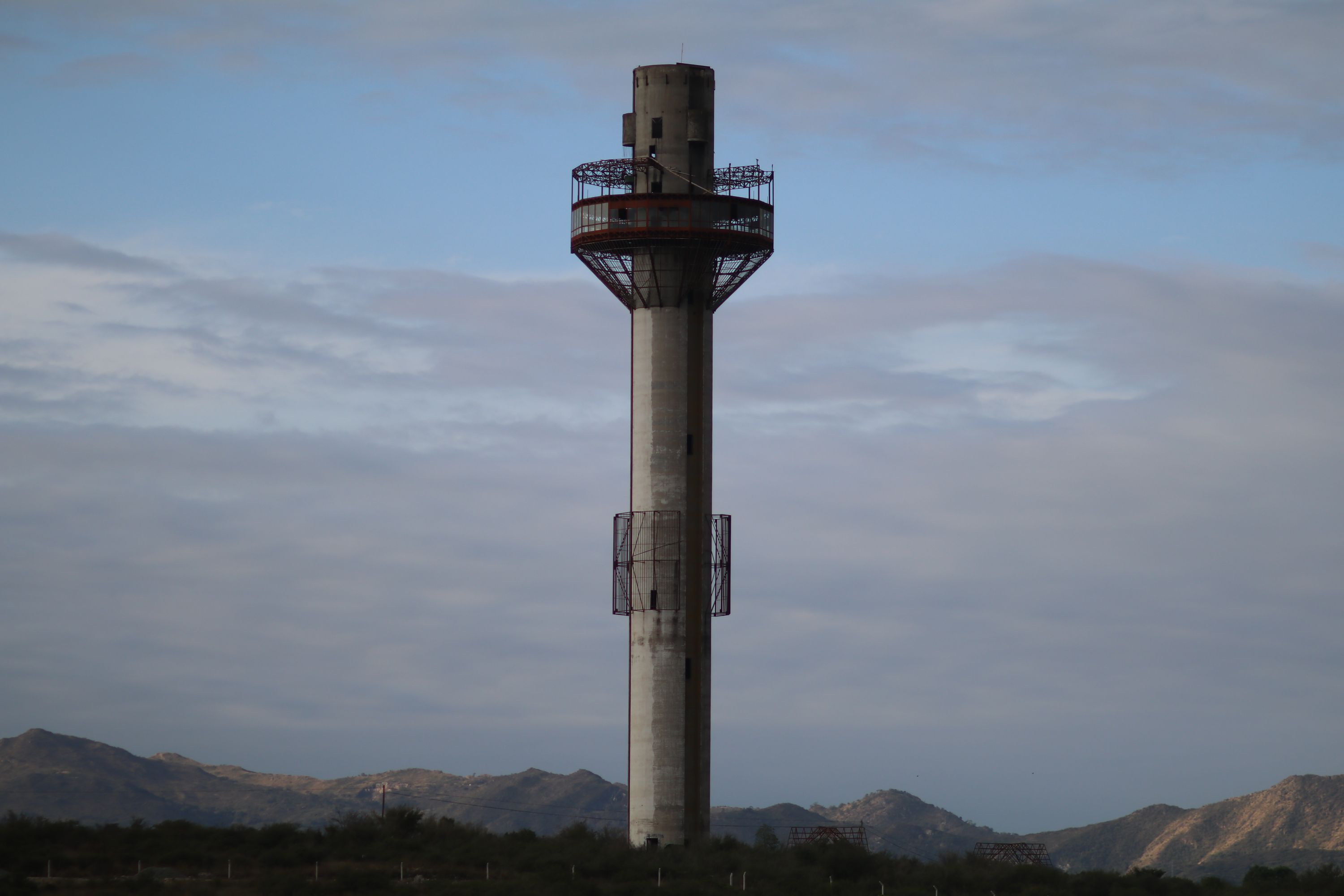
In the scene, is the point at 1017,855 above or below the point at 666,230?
below

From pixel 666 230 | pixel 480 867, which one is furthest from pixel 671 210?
pixel 480 867

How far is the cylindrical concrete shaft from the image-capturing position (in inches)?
3260

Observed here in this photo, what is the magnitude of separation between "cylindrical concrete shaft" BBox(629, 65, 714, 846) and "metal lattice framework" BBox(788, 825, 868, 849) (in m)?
6.94

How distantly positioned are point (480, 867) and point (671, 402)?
24.0m

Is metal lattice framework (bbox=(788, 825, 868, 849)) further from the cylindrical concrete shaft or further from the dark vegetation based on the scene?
the cylindrical concrete shaft

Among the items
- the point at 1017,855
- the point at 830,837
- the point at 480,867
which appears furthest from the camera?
the point at 830,837

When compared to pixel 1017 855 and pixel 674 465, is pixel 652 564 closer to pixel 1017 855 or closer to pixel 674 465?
pixel 674 465

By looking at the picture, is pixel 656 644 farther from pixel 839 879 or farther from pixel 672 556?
pixel 839 879

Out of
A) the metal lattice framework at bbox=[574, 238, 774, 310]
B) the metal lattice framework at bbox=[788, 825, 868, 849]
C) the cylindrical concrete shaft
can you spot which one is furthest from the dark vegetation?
the metal lattice framework at bbox=[574, 238, 774, 310]

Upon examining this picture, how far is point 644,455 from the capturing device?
8462cm

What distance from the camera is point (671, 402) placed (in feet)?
277

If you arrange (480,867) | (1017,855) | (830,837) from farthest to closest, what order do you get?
(830,837)
(1017,855)
(480,867)

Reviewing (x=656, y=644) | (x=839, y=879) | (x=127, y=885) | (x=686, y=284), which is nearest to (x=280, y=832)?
(x=127, y=885)

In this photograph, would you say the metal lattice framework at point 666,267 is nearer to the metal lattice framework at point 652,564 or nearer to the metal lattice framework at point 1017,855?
the metal lattice framework at point 652,564
